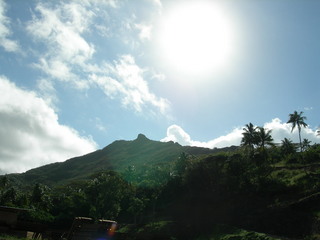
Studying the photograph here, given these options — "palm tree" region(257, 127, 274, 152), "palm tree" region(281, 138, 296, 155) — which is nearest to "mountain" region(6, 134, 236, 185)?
"palm tree" region(281, 138, 296, 155)

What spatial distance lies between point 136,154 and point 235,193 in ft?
467

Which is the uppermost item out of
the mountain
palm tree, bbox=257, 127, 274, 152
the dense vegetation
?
the mountain

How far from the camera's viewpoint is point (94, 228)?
72.4 ft

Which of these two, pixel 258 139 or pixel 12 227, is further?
pixel 258 139

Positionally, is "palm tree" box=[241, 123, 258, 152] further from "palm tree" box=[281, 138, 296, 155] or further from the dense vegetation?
"palm tree" box=[281, 138, 296, 155]

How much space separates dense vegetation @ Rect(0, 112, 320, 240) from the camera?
4384 cm

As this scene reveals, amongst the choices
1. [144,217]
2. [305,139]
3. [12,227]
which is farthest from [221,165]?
[305,139]

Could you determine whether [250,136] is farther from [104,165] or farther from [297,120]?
[104,165]

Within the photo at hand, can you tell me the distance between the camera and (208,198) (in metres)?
59.2

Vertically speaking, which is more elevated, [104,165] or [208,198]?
[104,165]

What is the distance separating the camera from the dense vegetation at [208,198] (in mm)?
43844

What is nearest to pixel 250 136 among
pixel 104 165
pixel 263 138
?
pixel 263 138

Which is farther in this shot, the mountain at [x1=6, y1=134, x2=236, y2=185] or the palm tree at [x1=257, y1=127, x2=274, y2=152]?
the mountain at [x1=6, y1=134, x2=236, y2=185]

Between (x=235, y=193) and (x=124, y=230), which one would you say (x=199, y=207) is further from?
(x=124, y=230)
